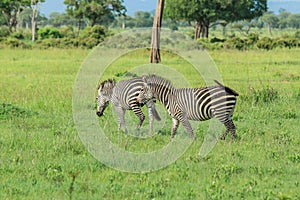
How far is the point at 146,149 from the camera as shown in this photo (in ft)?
30.8

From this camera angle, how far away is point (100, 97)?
11.1 m

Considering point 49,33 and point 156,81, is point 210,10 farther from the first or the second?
point 156,81

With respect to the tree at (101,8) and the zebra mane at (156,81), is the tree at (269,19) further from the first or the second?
the zebra mane at (156,81)

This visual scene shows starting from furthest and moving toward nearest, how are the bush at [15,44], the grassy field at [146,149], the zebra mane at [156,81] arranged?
the bush at [15,44], the zebra mane at [156,81], the grassy field at [146,149]

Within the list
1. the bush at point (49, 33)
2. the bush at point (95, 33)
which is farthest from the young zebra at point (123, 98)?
the bush at point (49, 33)

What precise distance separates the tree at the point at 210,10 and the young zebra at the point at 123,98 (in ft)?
140

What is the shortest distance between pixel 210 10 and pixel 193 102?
44345mm

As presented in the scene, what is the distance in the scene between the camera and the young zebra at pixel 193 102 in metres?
9.97

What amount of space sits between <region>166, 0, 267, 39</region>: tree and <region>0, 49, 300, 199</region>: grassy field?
3889 cm

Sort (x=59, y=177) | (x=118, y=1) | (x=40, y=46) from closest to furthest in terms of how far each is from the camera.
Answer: (x=59, y=177)
(x=40, y=46)
(x=118, y=1)

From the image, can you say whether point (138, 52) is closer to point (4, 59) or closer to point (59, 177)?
point (4, 59)

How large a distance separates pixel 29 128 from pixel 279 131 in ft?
13.9

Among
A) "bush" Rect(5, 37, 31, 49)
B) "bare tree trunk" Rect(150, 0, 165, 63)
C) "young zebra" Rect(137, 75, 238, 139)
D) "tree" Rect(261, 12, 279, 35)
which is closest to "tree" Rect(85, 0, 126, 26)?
"bush" Rect(5, 37, 31, 49)

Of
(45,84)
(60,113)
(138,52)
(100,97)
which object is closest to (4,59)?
(138,52)
